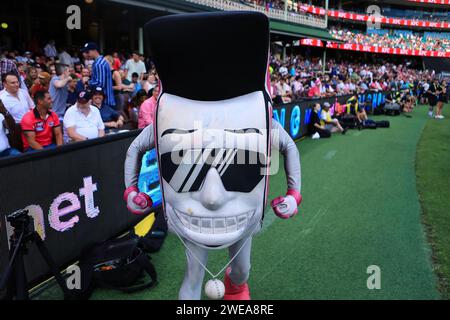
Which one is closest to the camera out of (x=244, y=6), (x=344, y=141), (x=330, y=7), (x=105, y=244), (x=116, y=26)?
(x=105, y=244)

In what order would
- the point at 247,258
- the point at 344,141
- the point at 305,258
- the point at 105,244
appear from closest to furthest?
the point at 247,258
the point at 105,244
the point at 305,258
the point at 344,141

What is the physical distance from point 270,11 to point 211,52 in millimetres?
22152

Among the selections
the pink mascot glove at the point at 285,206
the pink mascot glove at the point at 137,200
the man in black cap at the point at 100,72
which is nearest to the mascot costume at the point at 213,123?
the pink mascot glove at the point at 285,206

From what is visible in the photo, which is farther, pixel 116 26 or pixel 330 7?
pixel 330 7

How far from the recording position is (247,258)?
10.5 feet

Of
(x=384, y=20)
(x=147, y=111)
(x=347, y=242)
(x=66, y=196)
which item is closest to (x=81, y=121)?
(x=147, y=111)

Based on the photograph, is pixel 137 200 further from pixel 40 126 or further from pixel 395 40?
pixel 395 40

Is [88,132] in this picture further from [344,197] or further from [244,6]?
[244,6]

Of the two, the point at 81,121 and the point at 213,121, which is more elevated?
the point at 213,121

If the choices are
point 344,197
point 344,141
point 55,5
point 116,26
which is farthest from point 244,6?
point 344,197

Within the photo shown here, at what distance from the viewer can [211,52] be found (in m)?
2.65

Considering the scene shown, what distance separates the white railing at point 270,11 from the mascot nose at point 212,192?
11708 mm

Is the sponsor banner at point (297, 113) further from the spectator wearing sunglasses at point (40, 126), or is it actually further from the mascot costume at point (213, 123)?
the mascot costume at point (213, 123)
